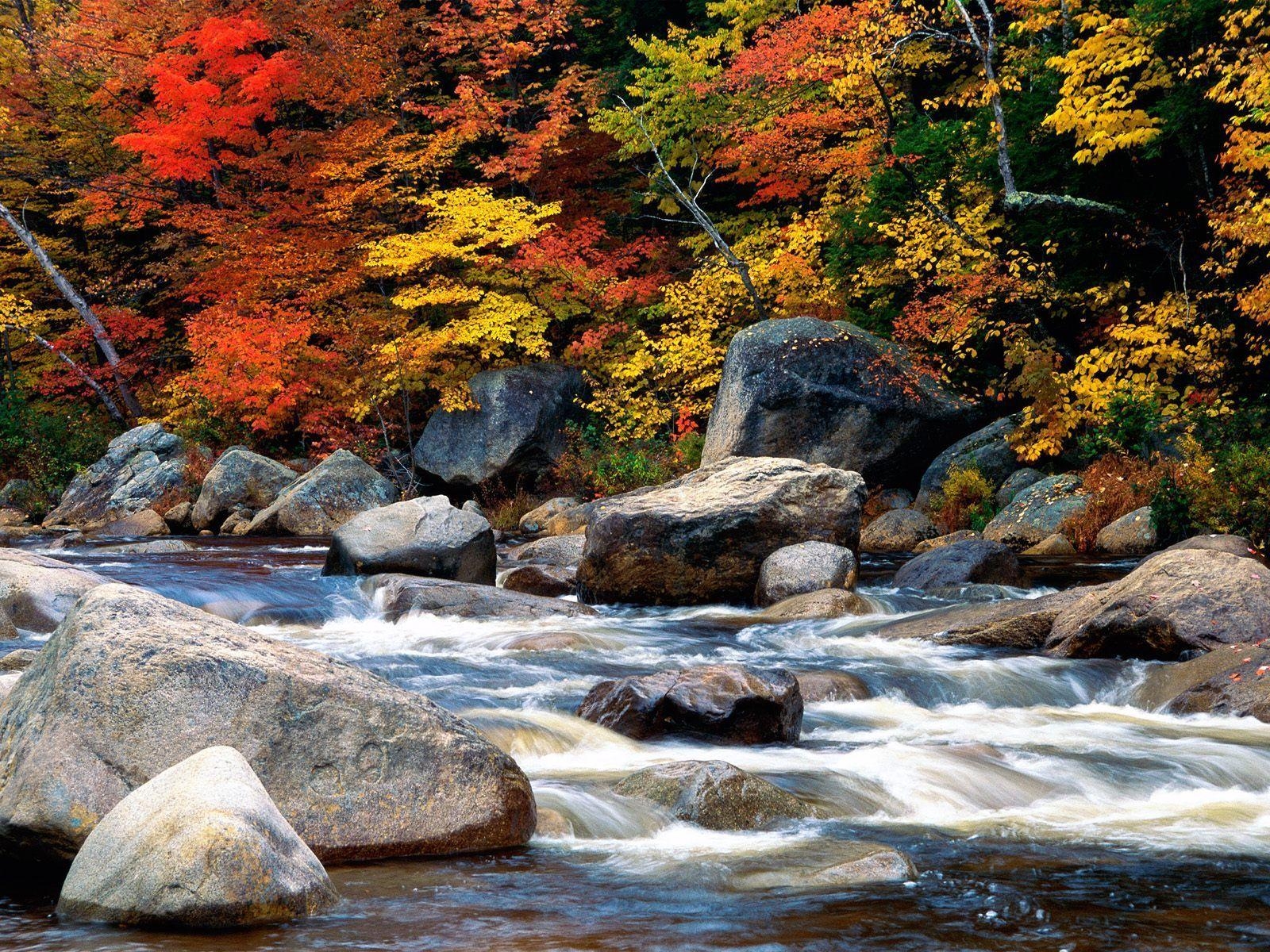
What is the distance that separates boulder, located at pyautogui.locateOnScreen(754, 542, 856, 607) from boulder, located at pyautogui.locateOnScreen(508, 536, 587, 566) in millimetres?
3104

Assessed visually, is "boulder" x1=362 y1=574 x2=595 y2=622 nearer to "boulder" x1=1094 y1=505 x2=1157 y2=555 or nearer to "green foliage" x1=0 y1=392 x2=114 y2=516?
"boulder" x1=1094 y1=505 x2=1157 y2=555

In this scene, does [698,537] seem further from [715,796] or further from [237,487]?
[237,487]

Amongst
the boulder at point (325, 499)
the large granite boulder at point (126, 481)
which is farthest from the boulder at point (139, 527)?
the boulder at point (325, 499)

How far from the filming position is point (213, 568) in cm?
1260

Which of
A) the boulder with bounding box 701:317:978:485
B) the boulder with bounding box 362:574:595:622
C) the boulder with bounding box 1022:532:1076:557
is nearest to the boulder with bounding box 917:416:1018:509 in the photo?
the boulder with bounding box 701:317:978:485

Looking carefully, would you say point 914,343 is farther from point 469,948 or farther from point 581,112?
point 469,948

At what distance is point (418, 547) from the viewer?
12.1 meters

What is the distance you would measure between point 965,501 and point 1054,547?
7.49 ft

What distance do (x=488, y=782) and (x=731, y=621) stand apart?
5.96 m

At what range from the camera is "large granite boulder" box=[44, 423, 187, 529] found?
2039 cm

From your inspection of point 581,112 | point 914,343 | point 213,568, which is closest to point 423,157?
point 581,112

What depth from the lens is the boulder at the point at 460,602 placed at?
10.3 metres

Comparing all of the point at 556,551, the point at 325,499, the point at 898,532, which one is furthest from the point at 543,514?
the point at 898,532

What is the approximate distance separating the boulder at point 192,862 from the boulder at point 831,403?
1362cm
